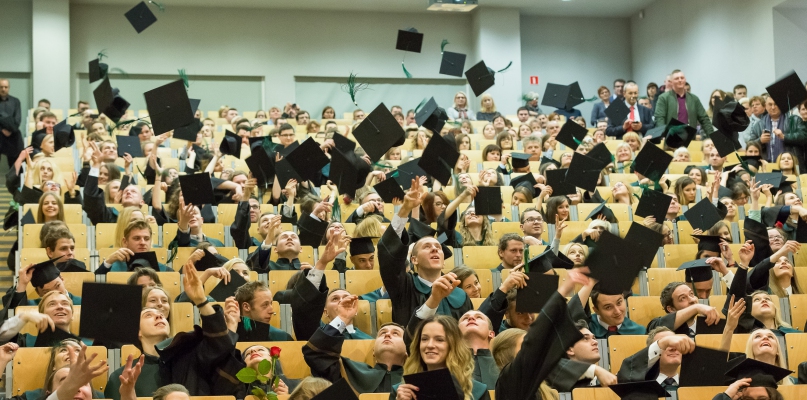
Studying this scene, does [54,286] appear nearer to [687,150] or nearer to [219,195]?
[219,195]

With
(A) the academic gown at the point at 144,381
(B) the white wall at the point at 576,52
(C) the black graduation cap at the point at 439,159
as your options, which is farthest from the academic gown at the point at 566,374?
(B) the white wall at the point at 576,52

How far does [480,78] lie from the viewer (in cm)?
911

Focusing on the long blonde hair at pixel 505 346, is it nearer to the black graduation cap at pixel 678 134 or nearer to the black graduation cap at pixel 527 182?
the black graduation cap at pixel 527 182

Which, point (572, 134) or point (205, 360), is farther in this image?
point (572, 134)

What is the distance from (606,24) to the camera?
55.5ft

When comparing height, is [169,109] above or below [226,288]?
above

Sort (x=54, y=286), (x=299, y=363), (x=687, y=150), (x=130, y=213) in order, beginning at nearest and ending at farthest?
1. (x=299, y=363)
2. (x=54, y=286)
3. (x=130, y=213)
4. (x=687, y=150)

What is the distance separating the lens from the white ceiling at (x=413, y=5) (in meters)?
15.4

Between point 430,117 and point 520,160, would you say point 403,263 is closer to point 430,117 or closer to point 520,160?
point 430,117

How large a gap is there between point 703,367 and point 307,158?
3.27 meters

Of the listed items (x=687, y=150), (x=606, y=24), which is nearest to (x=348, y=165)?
(x=687, y=150)

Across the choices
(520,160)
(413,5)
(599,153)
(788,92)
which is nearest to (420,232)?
(599,153)

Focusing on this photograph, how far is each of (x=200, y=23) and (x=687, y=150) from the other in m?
8.29

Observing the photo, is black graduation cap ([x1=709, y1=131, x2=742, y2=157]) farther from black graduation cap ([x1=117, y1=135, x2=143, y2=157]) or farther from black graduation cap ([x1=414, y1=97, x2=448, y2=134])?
black graduation cap ([x1=117, y1=135, x2=143, y2=157])
